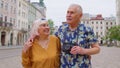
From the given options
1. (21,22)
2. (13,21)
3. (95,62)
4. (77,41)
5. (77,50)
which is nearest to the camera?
(77,50)

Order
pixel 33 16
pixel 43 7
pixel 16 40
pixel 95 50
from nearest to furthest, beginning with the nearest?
pixel 95 50 → pixel 16 40 → pixel 33 16 → pixel 43 7

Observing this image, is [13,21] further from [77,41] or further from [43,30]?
[77,41]

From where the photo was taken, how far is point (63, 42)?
121 inches

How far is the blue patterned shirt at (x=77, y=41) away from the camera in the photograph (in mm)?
3020

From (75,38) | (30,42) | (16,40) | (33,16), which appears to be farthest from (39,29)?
(33,16)

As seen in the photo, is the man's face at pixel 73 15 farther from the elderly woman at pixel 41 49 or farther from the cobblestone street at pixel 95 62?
the cobblestone street at pixel 95 62

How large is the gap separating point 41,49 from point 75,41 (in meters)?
0.40

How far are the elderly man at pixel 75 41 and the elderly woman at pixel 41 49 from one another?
99mm

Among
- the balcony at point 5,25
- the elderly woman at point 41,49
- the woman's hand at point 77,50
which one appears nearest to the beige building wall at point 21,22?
the balcony at point 5,25

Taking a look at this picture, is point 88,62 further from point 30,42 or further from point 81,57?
point 30,42

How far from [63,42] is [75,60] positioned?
24 centimetres

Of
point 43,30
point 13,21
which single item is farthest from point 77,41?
point 13,21

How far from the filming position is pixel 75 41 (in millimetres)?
3029

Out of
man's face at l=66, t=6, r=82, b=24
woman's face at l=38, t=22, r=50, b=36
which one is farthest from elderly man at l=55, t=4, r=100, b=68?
woman's face at l=38, t=22, r=50, b=36
